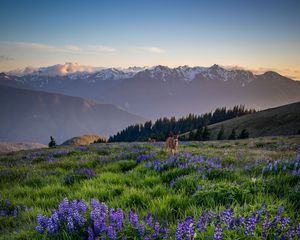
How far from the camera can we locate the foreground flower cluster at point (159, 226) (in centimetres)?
266

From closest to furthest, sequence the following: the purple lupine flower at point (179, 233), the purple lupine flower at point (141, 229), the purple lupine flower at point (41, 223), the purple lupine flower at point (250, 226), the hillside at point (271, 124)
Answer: the purple lupine flower at point (179, 233) → the purple lupine flower at point (250, 226) → the purple lupine flower at point (141, 229) → the purple lupine flower at point (41, 223) → the hillside at point (271, 124)

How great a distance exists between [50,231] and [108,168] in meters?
5.35

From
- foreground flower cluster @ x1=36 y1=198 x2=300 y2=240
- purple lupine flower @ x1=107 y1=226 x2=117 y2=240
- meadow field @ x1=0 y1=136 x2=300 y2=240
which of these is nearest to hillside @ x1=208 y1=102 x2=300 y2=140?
meadow field @ x1=0 y1=136 x2=300 y2=240

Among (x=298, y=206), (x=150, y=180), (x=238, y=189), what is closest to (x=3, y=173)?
(x=150, y=180)

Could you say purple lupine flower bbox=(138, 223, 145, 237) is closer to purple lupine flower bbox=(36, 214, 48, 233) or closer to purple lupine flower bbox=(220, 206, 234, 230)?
purple lupine flower bbox=(220, 206, 234, 230)

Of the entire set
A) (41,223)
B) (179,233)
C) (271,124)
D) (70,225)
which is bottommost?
(271,124)

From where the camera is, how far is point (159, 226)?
3127 millimetres

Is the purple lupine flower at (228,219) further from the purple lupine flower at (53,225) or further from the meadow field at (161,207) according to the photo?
the purple lupine flower at (53,225)

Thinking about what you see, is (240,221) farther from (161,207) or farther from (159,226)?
(161,207)

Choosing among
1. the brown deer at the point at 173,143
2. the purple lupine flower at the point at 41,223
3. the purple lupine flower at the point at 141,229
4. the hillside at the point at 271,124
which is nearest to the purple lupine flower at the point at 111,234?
the purple lupine flower at the point at 141,229

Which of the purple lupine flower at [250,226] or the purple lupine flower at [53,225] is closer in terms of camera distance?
the purple lupine flower at [250,226]

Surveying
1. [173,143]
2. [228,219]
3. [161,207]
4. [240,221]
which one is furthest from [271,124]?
[228,219]

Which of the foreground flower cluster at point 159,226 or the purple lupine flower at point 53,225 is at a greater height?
the foreground flower cluster at point 159,226

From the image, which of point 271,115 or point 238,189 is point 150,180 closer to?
point 238,189
